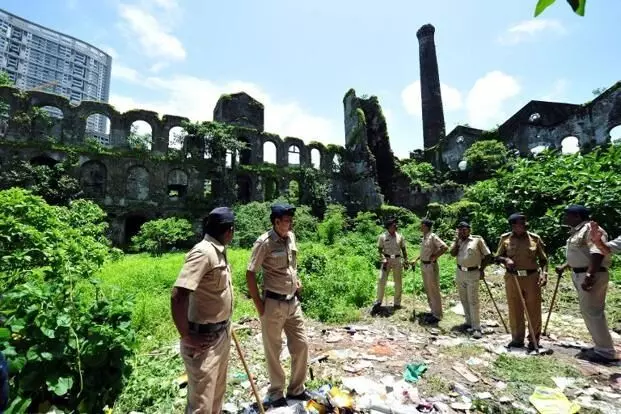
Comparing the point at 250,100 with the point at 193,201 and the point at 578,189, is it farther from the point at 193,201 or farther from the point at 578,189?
the point at 578,189

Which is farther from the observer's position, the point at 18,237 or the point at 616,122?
the point at 616,122

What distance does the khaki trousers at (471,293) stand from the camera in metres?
5.52

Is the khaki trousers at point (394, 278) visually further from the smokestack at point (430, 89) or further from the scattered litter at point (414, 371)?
the smokestack at point (430, 89)

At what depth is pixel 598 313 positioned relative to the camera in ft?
13.6

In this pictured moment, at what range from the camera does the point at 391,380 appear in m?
3.70

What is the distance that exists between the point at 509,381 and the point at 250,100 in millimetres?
24234

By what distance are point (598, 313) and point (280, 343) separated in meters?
3.81

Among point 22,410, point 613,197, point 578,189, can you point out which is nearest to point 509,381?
point 22,410

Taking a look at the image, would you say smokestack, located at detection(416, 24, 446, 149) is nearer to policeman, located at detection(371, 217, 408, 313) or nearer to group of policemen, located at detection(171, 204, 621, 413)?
policeman, located at detection(371, 217, 408, 313)

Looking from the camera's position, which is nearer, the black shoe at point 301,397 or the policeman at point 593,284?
the black shoe at point 301,397

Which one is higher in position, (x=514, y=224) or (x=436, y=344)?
(x=514, y=224)

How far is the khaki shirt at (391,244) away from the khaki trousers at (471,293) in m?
1.64

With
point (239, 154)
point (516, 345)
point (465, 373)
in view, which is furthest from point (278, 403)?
point (239, 154)

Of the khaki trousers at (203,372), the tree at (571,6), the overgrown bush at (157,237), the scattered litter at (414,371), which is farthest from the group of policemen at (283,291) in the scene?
the overgrown bush at (157,237)
